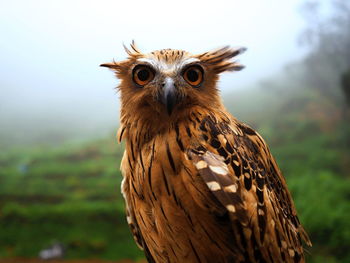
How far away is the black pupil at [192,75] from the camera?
1329 mm

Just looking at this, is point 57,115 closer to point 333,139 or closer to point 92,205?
point 92,205

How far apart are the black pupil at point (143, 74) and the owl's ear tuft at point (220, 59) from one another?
0.79 feet

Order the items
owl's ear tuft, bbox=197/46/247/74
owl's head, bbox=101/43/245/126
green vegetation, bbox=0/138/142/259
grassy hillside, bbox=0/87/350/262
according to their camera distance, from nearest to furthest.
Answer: owl's head, bbox=101/43/245/126
owl's ear tuft, bbox=197/46/247/74
grassy hillside, bbox=0/87/350/262
green vegetation, bbox=0/138/142/259

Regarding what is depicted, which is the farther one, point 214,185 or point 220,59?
point 220,59

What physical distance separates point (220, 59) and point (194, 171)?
1.80 ft

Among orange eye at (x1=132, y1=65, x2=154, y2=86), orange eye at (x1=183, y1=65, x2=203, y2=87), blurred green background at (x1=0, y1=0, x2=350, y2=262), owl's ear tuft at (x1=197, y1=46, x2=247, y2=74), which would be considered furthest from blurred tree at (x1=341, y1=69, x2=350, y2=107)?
orange eye at (x1=132, y1=65, x2=154, y2=86)

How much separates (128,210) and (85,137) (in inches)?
259

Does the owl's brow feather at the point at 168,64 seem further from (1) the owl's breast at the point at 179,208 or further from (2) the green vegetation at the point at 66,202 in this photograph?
(2) the green vegetation at the point at 66,202

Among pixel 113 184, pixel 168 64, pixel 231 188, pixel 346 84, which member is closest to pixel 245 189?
pixel 231 188

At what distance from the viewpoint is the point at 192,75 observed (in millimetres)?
1340

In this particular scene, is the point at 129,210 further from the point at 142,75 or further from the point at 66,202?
the point at 66,202

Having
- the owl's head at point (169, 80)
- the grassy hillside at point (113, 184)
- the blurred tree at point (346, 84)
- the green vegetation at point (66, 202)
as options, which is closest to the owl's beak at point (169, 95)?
the owl's head at point (169, 80)

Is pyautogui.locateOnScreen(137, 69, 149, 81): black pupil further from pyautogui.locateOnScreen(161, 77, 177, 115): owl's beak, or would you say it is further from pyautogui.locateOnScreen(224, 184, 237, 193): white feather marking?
pyautogui.locateOnScreen(224, 184, 237, 193): white feather marking

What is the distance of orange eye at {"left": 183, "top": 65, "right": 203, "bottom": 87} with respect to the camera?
4.32 ft
